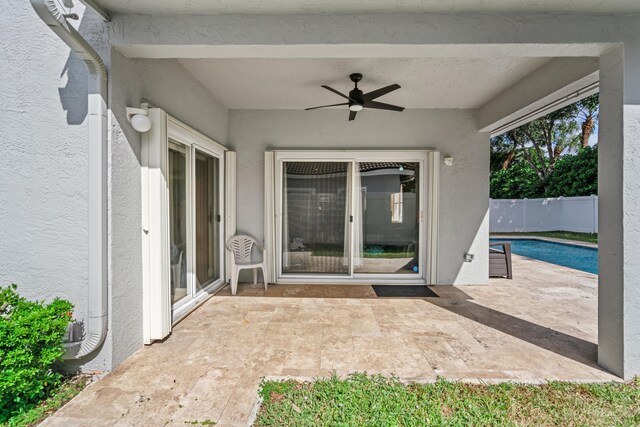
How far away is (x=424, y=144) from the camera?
524cm

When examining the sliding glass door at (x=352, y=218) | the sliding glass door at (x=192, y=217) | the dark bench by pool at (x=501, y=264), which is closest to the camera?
the sliding glass door at (x=192, y=217)

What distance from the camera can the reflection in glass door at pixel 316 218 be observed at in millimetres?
5402

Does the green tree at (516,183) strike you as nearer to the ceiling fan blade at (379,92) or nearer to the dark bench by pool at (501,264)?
the dark bench by pool at (501,264)

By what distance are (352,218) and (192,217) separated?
109 inches

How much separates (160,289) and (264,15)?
2.79 meters

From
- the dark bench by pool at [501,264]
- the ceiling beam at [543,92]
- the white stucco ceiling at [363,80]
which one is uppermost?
the white stucco ceiling at [363,80]

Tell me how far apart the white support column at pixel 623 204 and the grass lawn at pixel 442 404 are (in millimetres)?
334

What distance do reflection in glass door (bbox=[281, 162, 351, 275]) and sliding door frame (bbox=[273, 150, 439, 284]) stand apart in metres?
0.09

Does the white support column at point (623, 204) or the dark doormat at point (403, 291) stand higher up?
the white support column at point (623, 204)

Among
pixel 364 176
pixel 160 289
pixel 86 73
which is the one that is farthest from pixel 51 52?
pixel 364 176

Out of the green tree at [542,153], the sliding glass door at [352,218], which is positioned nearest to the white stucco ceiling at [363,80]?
the sliding glass door at [352,218]

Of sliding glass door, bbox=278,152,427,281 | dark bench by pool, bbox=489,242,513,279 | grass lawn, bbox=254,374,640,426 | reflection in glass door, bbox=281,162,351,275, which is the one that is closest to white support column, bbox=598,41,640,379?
grass lawn, bbox=254,374,640,426

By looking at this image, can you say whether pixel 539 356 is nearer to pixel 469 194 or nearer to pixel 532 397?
pixel 532 397

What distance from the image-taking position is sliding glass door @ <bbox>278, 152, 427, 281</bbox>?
5398 millimetres
